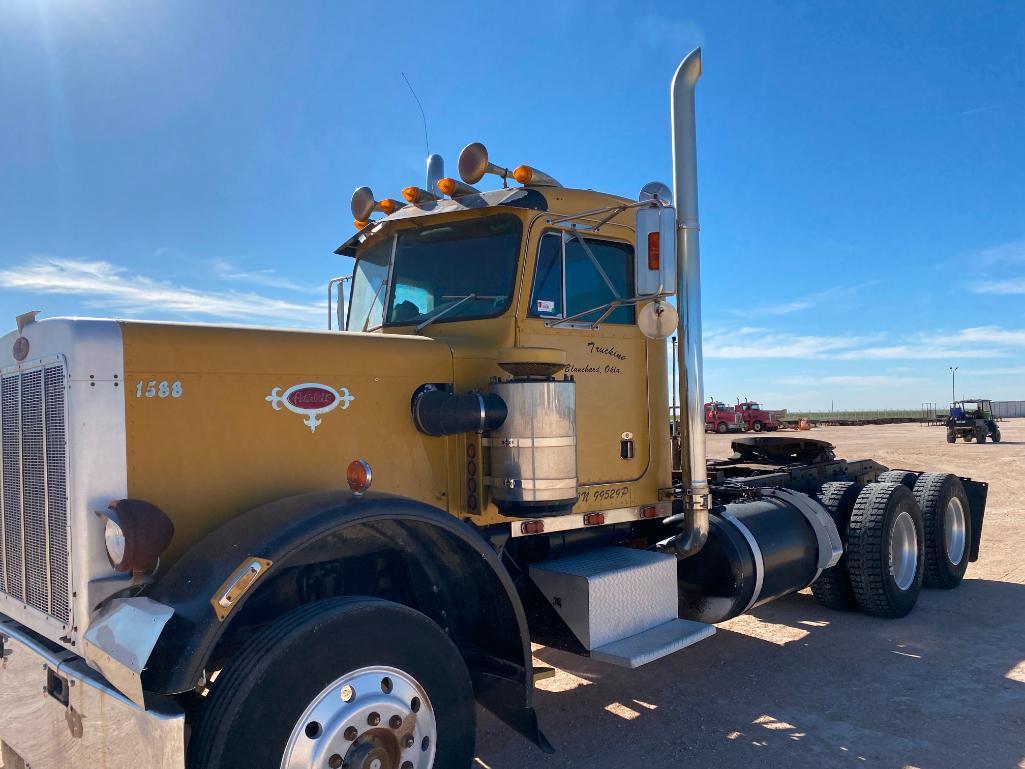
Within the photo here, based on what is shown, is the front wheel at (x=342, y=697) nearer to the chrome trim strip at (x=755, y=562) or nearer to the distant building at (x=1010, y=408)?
the chrome trim strip at (x=755, y=562)

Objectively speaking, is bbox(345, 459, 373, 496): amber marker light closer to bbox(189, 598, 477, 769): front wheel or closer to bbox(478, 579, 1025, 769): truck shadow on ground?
bbox(189, 598, 477, 769): front wheel

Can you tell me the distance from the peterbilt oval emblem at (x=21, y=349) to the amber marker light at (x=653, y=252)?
2690 millimetres

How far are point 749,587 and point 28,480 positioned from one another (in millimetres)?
4059

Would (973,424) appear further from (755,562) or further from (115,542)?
(115,542)

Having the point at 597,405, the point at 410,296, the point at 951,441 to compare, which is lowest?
the point at 951,441

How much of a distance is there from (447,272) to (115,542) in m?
2.30

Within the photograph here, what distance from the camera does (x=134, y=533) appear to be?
2529 mm

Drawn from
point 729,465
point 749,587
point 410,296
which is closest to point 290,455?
point 410,296

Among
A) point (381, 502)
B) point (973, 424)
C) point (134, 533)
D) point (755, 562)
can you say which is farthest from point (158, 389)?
point (973, 424)

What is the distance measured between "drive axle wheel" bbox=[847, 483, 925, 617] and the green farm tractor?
28.8 m

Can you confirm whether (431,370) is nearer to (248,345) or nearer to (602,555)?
(248,345)

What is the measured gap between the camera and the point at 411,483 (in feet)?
11.8

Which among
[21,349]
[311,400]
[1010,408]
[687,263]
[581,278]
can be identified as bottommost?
[1010,408]

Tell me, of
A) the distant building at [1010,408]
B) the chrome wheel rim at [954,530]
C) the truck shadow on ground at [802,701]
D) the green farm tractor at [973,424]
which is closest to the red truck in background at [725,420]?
the green farm tractor at [973,424]
